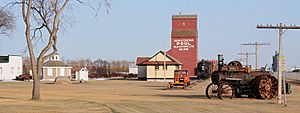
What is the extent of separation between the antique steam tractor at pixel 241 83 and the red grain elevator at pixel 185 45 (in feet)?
233

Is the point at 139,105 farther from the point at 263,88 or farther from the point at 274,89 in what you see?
the point at 274,89

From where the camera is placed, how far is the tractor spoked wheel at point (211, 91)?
3320cm

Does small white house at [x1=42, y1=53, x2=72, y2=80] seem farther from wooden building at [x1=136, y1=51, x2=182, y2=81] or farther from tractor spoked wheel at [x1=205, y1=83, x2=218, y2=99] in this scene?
tractor spoked wheel at [x1=205, y1=83, x2=218, y2=99]

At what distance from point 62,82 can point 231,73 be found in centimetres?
4522

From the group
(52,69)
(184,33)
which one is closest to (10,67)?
(52,69)

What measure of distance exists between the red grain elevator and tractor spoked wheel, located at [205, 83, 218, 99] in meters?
70.3

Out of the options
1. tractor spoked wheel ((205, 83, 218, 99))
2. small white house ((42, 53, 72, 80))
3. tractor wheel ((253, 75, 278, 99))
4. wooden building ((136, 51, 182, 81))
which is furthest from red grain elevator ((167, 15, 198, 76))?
tractor wheel ((253, 75, 278, 99))

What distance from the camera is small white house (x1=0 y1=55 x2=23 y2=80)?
98.5m

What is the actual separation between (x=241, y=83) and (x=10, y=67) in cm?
7590

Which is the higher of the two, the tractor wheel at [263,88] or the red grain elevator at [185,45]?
the red grain elevator at [185,45]

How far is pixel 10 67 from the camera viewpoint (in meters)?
101

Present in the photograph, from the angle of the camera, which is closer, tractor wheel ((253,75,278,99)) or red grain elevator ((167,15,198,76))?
→ tractor wheel ((253,75,278,99))

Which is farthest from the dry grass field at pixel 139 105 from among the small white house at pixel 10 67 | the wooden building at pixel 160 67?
the small white house at pixel 10 67

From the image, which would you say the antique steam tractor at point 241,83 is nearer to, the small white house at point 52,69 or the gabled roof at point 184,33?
the small white house at point 52,69
